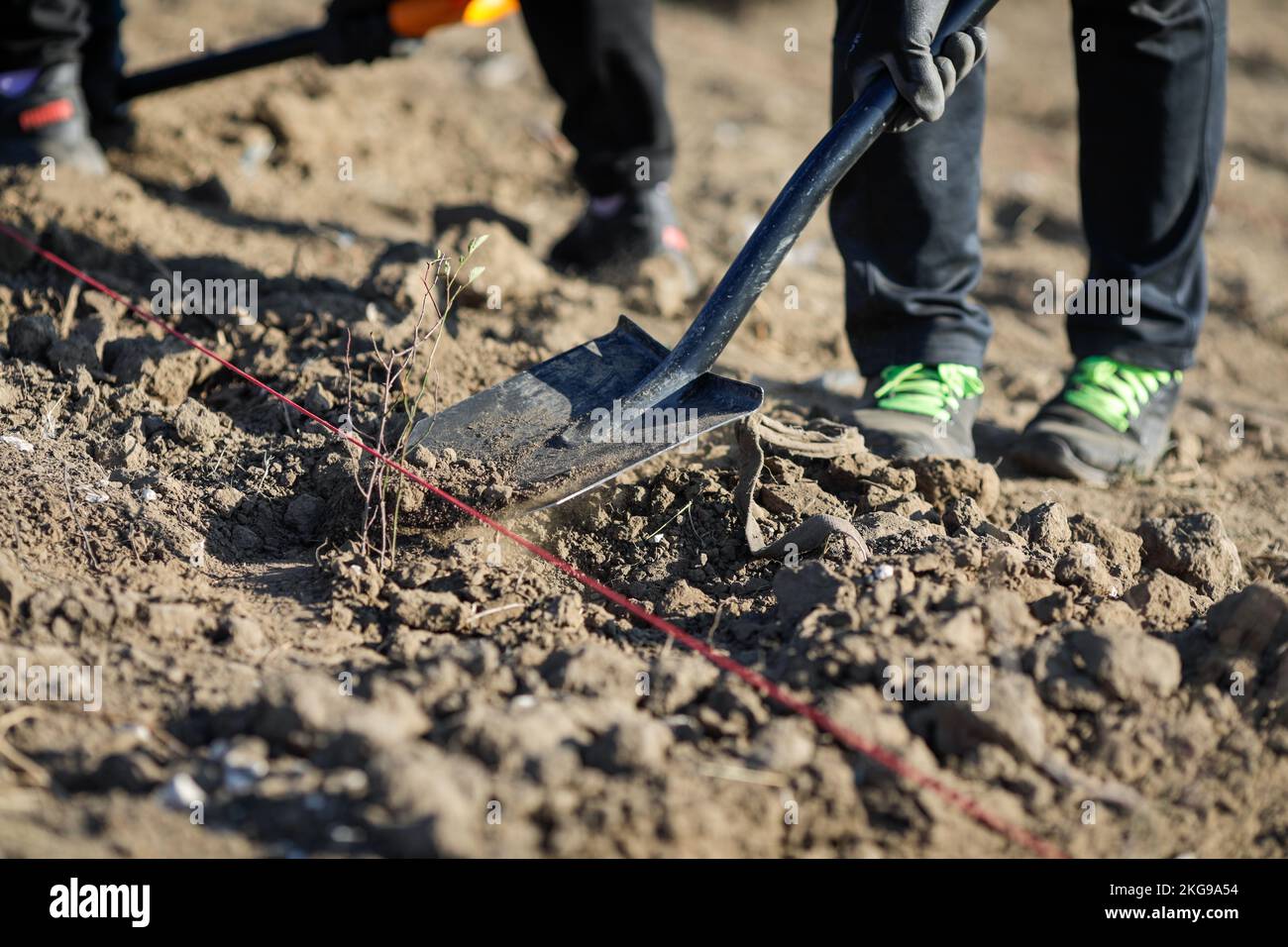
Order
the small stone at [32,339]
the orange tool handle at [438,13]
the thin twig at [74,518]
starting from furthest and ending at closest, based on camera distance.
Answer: the orange tool handle at [438,13] < the small stone at [32,339] < the thin twig at [74,518]

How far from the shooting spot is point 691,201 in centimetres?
453

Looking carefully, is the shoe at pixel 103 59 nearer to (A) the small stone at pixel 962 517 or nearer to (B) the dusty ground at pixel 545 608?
(B) the dusty ground at pixel 545 608

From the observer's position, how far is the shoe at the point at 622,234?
139 inches

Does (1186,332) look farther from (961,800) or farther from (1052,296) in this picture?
(961,800)

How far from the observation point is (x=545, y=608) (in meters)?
1.99

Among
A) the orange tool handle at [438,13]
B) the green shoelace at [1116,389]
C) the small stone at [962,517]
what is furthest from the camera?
the orange tool handle at [438,13]

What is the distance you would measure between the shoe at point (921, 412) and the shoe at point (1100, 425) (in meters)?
0.17

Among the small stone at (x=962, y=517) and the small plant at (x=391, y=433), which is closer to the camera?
the small plant at (x=391, y=433)

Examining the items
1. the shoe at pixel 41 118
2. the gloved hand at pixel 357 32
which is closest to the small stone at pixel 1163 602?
the gloved hand at pixel 357 32

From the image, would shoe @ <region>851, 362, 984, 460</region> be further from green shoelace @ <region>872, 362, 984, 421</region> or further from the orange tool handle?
the orange tool handle

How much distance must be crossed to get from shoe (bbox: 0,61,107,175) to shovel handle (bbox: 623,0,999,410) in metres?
2.20

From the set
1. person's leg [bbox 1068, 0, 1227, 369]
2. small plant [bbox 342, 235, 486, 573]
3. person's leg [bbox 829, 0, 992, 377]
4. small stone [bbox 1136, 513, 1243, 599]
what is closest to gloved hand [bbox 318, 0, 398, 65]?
small plant [bbox 342, 235, 486, 573]

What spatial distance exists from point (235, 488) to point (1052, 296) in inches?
112
